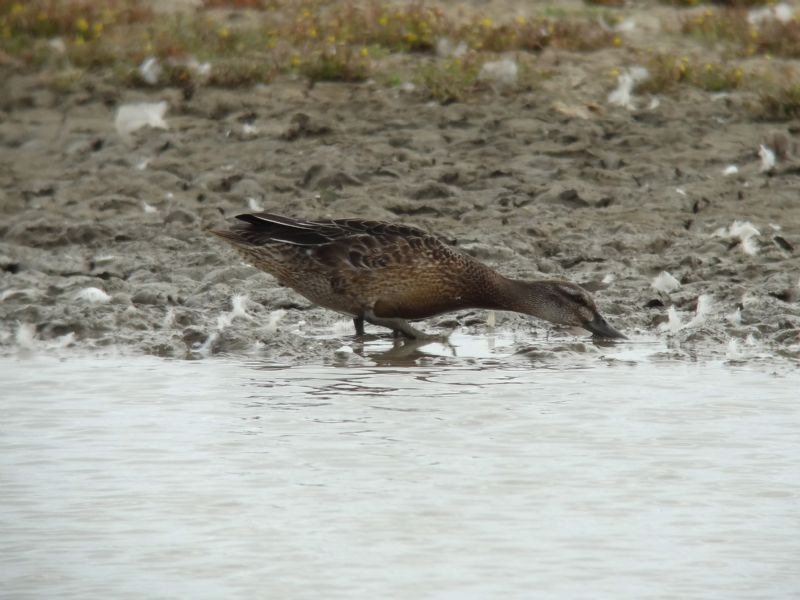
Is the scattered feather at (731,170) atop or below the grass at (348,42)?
below

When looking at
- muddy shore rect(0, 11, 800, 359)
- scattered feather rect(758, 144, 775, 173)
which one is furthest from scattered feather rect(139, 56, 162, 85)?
scattered feather rect(758, 144, 775, 173)

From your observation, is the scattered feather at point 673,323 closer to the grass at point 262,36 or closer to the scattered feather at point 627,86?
the scattered feather at point 627,86

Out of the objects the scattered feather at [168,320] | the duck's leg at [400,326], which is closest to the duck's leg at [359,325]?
the duck's leg at [400,326]

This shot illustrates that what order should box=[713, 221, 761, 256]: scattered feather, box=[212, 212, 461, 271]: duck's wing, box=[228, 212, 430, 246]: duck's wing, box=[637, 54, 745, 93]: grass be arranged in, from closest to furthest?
box=[212, 212, 461, 271]: duck's wing → box=[228, 212, 430, 246]: duck's wing → box=[713, 221, 761, 256]: scattered feather → box=[637, 54, 745, 93]: grass

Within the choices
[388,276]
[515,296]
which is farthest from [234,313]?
[515,296]

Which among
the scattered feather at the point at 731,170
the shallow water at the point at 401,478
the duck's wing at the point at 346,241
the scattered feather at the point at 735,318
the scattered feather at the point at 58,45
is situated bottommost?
the shallow water at the point at 401,478

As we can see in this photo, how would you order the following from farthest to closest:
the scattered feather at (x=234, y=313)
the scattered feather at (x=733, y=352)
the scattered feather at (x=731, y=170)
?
the scattered feather at (x=731, y=170), the scattered feather at (x=234, y=313), the scattered feather at (x=733, y=352)

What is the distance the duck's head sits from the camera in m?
9.31

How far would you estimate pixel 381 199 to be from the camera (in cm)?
1159

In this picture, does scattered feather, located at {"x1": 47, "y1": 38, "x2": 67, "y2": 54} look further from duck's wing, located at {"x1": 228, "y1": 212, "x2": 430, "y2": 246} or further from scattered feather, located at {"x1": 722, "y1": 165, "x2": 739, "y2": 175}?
scattered feather, located at {"x1": 722, "y1": 165, "x2": 739, "y2": 175}

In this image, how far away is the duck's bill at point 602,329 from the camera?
30.6 ft

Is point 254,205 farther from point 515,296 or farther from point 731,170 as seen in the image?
point 731,170

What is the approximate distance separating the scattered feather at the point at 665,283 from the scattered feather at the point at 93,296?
3.53 m

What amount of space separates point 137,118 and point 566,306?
16.5 ft
